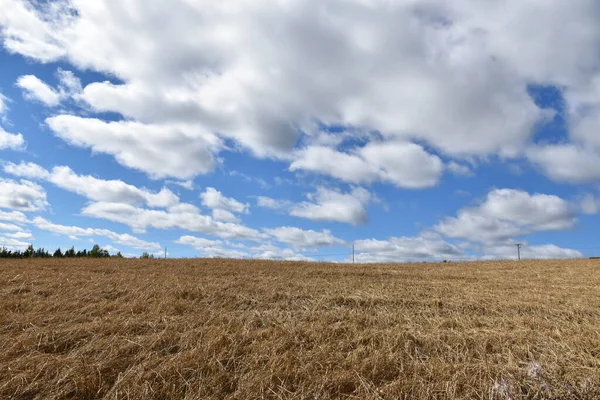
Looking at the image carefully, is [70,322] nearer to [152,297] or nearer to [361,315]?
[152,297]

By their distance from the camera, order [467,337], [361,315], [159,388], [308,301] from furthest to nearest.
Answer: [308,301]
[361,315]
[467,337]
[159,388]

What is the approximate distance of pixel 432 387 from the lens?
21.1 ft

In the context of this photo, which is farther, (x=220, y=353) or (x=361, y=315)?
(x=361, y=315)

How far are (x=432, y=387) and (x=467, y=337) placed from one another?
3.02m

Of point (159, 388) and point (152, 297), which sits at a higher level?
point (152, 297)

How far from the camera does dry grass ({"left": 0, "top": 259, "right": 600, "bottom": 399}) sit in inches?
251

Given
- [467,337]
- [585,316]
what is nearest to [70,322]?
[467,337]

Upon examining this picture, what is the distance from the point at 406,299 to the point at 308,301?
11.4 ft

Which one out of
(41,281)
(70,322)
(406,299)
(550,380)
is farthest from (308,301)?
(41,281)

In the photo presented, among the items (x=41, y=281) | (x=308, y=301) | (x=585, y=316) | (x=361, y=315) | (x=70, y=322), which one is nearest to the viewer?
(x=70, y=322)

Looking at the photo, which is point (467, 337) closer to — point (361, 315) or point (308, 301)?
point (361, 315)

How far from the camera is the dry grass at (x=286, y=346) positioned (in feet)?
20.9

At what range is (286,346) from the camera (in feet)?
26.8

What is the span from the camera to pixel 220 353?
754cm
